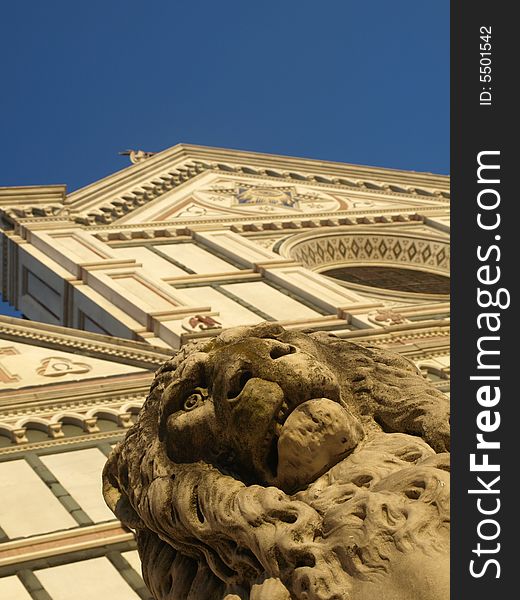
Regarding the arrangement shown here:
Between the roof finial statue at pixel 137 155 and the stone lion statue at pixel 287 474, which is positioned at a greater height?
the roof finial statue at pixel 137 155

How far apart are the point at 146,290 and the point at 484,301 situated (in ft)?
45.9

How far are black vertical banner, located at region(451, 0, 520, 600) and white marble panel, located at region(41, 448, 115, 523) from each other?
6.50 m

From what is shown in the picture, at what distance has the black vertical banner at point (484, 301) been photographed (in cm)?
326

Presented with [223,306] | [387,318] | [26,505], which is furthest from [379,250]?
[26,505]

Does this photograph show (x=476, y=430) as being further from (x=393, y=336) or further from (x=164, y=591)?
(x=393, y=336)

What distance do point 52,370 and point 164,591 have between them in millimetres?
9227

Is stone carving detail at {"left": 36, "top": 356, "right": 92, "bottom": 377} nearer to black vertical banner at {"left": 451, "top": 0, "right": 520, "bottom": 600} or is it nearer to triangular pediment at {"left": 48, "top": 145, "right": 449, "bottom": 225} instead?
triangular pediment at {"left": 48, "top": 145, "right": 449, "bottom": 225}

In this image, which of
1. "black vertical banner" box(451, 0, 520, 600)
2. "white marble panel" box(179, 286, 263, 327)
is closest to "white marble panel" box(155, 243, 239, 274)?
"white marble panel" box(179, 286, 263, 327)

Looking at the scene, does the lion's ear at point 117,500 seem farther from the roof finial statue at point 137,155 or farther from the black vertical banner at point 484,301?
the roof finial statue at point 137,155

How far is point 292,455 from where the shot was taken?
3.77m

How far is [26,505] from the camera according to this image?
9812 millimetres

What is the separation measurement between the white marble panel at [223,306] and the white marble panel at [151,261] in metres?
0.65

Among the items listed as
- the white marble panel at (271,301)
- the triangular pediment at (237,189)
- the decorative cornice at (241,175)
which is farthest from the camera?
the decorative cornice at (241,175)

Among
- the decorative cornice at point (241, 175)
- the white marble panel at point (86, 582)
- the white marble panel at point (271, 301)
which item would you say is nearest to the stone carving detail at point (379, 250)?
the decorative cornice at point (241, 175)
